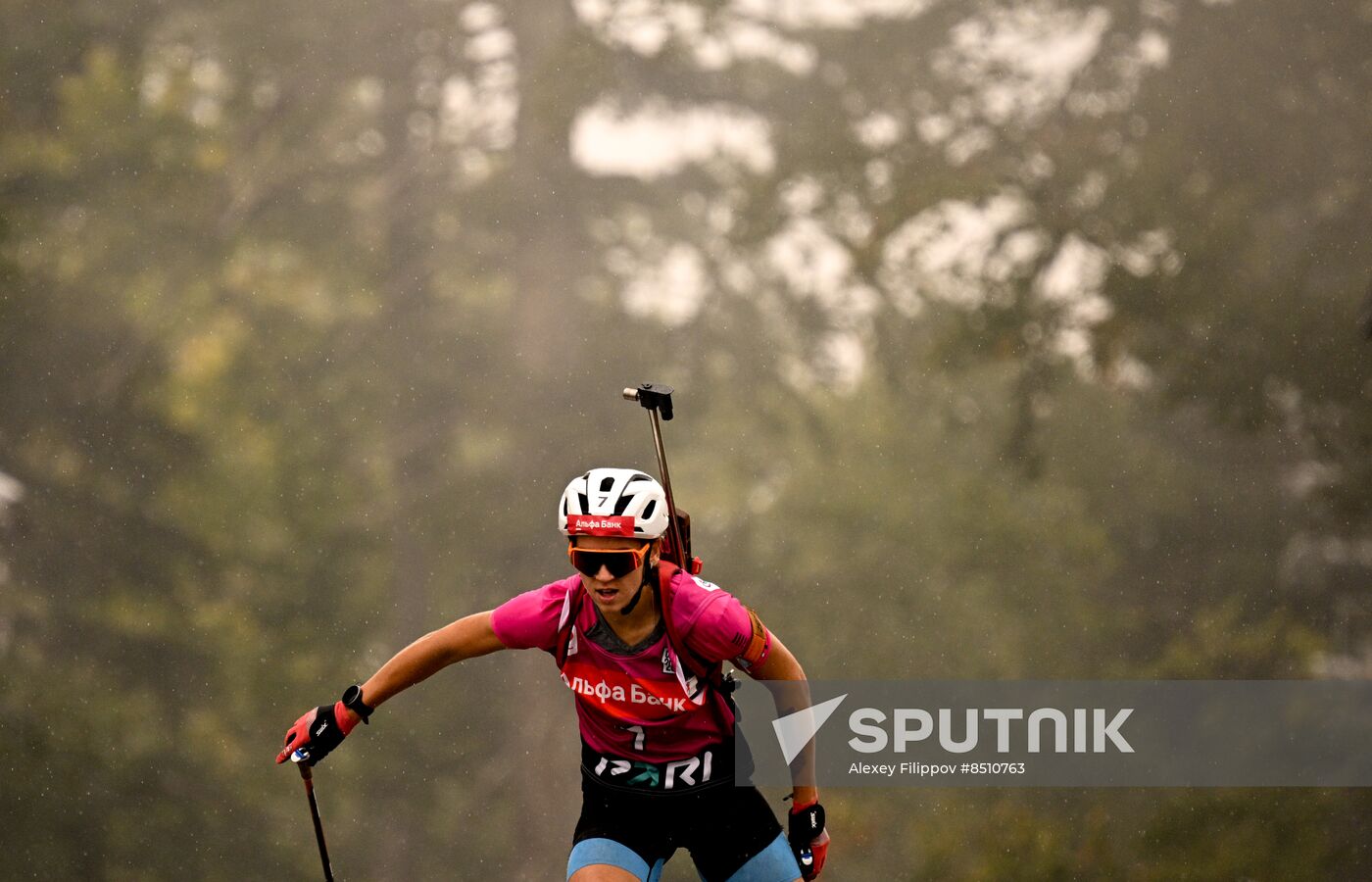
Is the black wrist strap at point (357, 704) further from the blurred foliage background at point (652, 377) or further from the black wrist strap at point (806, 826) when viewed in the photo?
the blurred foliage background at point (652, 377)

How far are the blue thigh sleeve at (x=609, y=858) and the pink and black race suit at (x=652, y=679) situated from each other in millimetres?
192

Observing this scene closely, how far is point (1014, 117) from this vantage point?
976 cm

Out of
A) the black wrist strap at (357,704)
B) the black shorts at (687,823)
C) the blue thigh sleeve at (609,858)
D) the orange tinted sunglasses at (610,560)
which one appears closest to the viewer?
the orange tinted sunglasses at (610,560)

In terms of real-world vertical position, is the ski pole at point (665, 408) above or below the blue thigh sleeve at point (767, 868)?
above

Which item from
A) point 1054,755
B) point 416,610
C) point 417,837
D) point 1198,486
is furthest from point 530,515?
point 1198,486

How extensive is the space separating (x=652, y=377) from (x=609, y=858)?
21.3ft

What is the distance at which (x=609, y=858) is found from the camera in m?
3.61

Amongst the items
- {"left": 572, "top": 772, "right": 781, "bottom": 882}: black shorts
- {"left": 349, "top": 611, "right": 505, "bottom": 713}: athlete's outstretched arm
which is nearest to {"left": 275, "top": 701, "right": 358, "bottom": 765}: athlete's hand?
{"left": 349, "top": 611, "right": 505, "bottom": 713}: athlete's outstretched arm

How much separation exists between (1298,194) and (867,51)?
342cm

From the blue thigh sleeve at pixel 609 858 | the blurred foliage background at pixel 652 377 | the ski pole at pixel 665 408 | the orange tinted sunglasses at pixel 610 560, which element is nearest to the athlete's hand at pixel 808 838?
the blue thigh sleeve at pixel 609 858

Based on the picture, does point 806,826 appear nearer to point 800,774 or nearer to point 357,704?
point 800,774

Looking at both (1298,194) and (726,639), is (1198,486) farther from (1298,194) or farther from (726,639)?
(726,639)

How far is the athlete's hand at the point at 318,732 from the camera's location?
151 inches

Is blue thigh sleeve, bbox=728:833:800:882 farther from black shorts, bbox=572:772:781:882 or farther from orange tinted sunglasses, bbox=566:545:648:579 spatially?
orange tinted sunglasses, bbox=566:545:648:579
